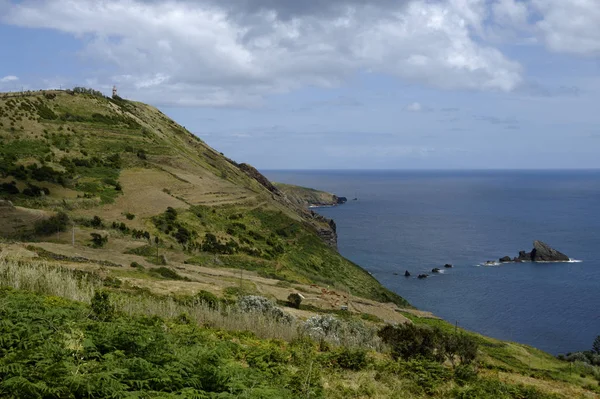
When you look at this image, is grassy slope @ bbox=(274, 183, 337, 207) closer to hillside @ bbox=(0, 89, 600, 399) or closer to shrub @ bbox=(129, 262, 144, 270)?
hillside @ bbox=(0, 89, 600, 399)

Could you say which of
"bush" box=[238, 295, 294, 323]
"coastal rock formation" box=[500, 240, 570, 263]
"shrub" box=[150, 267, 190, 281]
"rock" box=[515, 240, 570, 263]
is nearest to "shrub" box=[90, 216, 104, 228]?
"shrub" box=[150, 267, 190, 281]

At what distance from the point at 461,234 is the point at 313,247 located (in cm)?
6508

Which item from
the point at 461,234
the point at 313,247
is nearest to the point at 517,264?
the point at 461,234

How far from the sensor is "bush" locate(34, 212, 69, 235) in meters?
34.5

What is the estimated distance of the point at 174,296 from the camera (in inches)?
843

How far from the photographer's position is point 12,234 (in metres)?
34.0

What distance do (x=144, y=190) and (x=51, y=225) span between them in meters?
19.8

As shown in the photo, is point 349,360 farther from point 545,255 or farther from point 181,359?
point 545,255

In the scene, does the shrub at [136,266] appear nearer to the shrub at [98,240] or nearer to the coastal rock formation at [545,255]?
the shrub at [98,240]

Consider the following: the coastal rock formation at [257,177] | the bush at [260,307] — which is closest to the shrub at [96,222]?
the bush at [260,307]

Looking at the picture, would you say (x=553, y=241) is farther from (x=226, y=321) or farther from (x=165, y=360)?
(x=165, y=360)

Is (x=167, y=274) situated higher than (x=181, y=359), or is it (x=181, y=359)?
(x=181, y=359)

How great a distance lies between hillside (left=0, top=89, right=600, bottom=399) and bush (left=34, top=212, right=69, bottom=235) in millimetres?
105

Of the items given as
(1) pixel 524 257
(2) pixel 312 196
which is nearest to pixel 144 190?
(1) pixel 524 257
